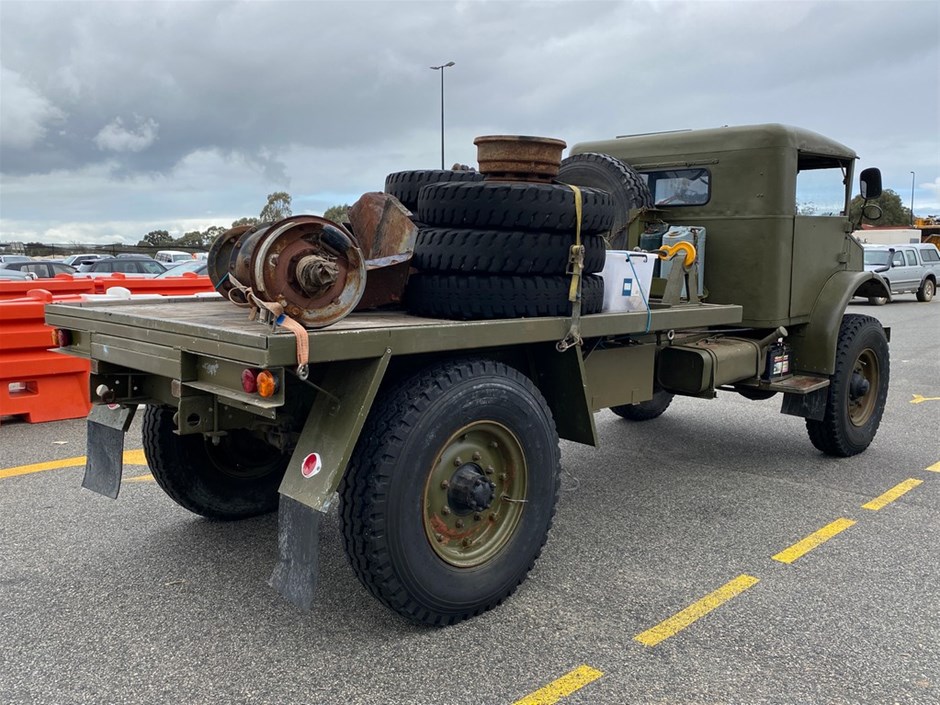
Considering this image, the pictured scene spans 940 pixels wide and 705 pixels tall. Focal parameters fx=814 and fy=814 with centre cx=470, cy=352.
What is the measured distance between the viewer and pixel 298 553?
3223 mm

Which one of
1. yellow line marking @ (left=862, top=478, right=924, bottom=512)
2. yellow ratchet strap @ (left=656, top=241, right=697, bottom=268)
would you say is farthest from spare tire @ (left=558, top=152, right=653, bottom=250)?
yellow line marking @ (left=862, top=478, right=924, bottom=512)

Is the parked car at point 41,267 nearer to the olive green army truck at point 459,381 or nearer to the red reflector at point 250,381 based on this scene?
the olive green army truck at point 459,381

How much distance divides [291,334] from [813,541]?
3.31 m

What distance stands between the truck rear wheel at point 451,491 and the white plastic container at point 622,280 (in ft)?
2.90

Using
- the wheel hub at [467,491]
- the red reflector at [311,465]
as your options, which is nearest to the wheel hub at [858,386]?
the wheel hub at [467,491]

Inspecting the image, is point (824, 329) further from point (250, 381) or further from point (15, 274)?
point (15, 274)

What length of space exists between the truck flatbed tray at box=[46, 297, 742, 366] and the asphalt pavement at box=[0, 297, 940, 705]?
3.95ft

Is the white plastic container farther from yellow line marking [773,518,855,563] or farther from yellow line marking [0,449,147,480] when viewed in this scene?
yellow line marking [0,449,147,480]

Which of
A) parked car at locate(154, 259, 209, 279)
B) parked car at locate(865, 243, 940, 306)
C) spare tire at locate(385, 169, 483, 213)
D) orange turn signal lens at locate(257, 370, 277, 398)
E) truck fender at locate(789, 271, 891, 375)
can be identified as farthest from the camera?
parked car at locate(865, 243, 940, 306)

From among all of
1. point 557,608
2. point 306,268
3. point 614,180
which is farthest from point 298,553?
point 614,180

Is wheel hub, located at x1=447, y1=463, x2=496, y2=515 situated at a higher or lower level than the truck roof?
lower

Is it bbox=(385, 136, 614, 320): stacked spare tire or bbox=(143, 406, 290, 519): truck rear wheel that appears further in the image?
bbox=(143, 406, 290, 519): truck rear wheel

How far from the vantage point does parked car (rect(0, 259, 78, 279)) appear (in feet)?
68.9

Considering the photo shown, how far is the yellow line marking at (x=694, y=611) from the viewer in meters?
3.49
